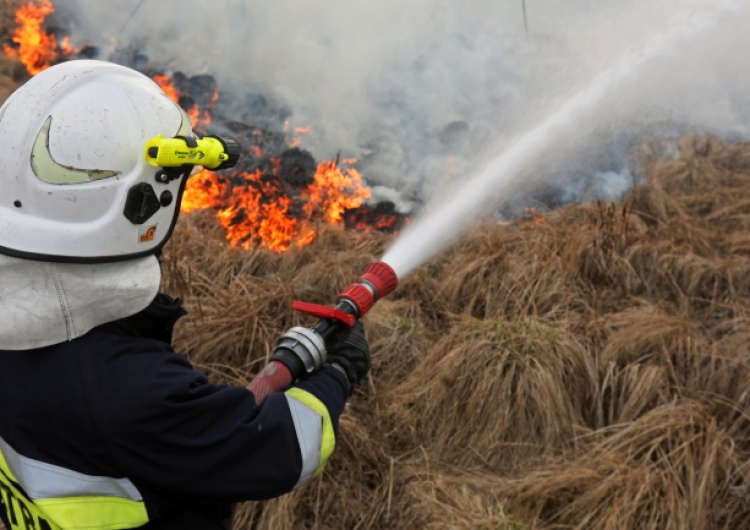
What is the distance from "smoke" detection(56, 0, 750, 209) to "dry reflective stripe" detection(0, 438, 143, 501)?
16.4 ft

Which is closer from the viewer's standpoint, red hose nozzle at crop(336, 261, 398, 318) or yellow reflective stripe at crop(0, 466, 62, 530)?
yellow reflective stripe at crop(0, 466, 62, 530)

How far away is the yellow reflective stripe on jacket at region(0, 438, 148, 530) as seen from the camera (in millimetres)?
1354

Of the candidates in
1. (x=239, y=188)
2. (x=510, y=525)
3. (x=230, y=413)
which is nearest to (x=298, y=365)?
(x=230, y=413)

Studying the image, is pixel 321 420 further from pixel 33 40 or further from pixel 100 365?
pixel 33 40

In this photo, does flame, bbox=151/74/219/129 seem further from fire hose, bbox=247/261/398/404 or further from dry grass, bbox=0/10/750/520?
fire hose, bbox=247/261/398/404

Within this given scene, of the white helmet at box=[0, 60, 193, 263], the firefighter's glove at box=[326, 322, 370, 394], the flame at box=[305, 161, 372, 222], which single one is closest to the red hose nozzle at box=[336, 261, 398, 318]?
the firefighter's glove at box=[326, 322, 370, 394]

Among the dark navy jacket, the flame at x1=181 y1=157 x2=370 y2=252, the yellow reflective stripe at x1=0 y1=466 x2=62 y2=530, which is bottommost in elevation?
the yellow reflective stripe at x1=0 y1=466 x2=62 y2=530

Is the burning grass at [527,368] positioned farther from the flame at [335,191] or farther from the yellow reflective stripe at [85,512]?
the yellow reflective stripe at [85,512]

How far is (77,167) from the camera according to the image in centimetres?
141

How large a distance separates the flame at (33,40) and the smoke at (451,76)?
155 centimetres

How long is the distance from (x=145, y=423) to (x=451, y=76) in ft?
21.1

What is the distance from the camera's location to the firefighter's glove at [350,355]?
1790 mm

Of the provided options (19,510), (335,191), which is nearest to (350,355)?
(19,510)

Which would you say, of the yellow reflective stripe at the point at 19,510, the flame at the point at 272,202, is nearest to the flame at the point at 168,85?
the flame at the point at 272,202
